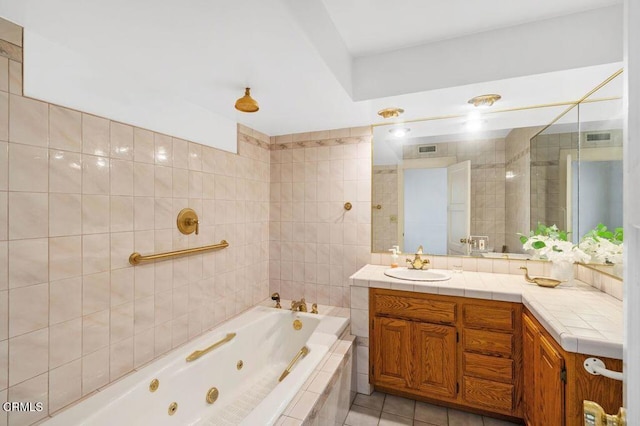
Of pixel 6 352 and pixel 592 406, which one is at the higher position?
pixel 592 406

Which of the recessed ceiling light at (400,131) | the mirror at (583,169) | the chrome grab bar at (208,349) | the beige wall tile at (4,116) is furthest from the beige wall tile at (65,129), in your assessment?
the mirror at (583,169)

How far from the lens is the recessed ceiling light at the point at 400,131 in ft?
8.50

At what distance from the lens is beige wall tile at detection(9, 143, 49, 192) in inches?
47.4

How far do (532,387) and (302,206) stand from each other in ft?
7.11

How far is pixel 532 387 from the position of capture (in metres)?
1.64

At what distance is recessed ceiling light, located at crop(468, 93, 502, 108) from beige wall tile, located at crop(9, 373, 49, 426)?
9.43 ft

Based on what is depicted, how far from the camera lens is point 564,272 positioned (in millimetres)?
1933

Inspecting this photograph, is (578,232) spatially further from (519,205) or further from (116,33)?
(116,33)

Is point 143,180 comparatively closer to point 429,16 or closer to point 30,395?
point 30,395

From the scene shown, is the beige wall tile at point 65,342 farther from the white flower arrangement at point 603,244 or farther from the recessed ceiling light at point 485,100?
the white flower arrangement at point 603,244

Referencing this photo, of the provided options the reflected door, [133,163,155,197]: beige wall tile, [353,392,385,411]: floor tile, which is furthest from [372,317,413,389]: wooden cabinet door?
[133,163,155,197]: beige wall tile

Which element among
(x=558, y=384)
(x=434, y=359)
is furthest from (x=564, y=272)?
(x=434, y=359)

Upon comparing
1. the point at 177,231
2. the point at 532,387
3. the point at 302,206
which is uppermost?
the point at 302,206

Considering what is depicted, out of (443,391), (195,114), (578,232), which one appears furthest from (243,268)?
(578,232)
